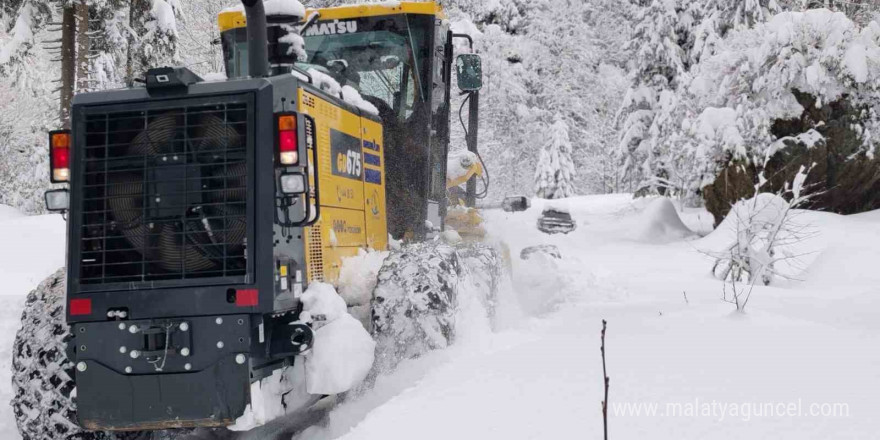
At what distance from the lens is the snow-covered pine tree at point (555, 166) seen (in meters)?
30.2

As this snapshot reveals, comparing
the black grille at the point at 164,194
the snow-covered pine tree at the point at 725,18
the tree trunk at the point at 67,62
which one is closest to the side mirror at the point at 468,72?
the black grille at the point at 164,194

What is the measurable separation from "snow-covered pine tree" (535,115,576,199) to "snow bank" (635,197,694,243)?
40.1 ft

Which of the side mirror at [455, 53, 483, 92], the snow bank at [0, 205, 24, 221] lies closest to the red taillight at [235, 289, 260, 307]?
the side mirror at [455, 53, 483, 92]

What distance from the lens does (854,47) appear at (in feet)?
44.3

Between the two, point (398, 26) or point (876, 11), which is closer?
point (398, 26)

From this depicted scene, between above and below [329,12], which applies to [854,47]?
above

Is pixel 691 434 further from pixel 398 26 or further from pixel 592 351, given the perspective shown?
pixel 398 26

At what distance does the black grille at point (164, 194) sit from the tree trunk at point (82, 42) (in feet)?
42.0

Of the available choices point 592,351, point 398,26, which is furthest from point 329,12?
point 592,351

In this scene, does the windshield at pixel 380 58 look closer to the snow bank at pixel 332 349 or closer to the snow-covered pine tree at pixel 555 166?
the snow bank at pixel 332 349

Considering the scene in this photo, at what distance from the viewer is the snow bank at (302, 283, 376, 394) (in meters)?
4.57

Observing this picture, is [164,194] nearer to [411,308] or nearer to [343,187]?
[343,187]

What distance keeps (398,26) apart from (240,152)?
2.68 m

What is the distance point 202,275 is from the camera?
4.30m
